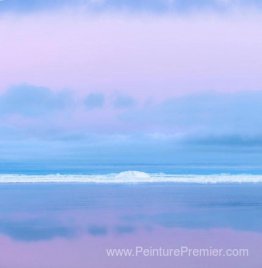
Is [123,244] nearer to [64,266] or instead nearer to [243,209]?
[64,266]

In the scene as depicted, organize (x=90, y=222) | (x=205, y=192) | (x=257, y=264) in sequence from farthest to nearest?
(x=205, y=192)
(x=90, y=222)
(x=257, y=264)

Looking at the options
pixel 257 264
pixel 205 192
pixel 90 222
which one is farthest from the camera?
pixel 205 192

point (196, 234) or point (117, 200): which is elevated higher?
point (117, 200)

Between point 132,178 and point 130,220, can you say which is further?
point 132,178

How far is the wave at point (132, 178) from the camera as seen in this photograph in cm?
446

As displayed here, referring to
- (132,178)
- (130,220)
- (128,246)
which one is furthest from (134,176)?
(128,246)

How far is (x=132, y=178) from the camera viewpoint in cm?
446

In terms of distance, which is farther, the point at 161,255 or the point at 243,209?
the point at 243,209

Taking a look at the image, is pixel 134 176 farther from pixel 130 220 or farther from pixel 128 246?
pixel 128 246

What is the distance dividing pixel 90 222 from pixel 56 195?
0.45 m

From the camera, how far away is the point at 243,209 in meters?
4.36

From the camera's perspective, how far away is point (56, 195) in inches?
182

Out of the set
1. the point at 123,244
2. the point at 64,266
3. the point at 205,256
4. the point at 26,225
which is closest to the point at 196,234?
the point at 205,256

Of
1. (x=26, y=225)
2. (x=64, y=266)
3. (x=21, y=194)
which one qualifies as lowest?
(x=64, y=266)
